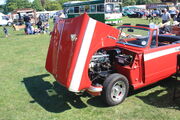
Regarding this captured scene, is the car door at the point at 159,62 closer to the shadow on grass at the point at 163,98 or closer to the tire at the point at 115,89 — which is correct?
the shadow on grass at the point at 163,98

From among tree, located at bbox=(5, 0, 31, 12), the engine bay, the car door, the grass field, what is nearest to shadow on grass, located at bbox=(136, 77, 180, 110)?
the grass field

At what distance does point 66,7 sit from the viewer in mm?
30359

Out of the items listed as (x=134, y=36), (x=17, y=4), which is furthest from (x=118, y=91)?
(x=17, y=4)

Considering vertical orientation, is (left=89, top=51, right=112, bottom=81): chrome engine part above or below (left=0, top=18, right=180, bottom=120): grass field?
above

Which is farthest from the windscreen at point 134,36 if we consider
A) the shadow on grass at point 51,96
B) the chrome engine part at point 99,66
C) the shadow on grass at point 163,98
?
the shadow on grass at point 51,96

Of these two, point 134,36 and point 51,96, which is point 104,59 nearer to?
point 134,36

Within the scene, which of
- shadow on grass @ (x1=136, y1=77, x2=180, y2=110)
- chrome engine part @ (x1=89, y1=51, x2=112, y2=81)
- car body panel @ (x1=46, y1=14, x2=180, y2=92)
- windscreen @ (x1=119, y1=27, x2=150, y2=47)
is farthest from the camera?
windscreen @ (x1=119, y1=27, x2=150, y2=47)

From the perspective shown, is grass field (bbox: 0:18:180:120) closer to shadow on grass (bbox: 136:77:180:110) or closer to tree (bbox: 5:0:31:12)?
shadow on grass (bbox: 136:77:180:110)

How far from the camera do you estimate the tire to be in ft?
13.4

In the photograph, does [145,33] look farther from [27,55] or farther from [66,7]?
[66,7]

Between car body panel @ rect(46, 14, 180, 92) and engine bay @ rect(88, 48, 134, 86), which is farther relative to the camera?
engine bay @ rect(88, 48, 134, 86)

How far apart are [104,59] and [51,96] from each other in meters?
1.76

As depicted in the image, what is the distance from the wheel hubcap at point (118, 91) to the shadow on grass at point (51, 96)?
2.56 feet

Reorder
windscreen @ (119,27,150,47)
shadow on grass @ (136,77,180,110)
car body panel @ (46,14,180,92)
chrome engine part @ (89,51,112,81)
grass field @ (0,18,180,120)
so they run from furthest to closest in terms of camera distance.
Result: windscreen @ (119,27,150,47), chrome engine part @ (89,51,112,81), shadow on grass @ (136,77,180,110), grass field @ (0,18,180,120), car body panel @ (46,14,180,92)
